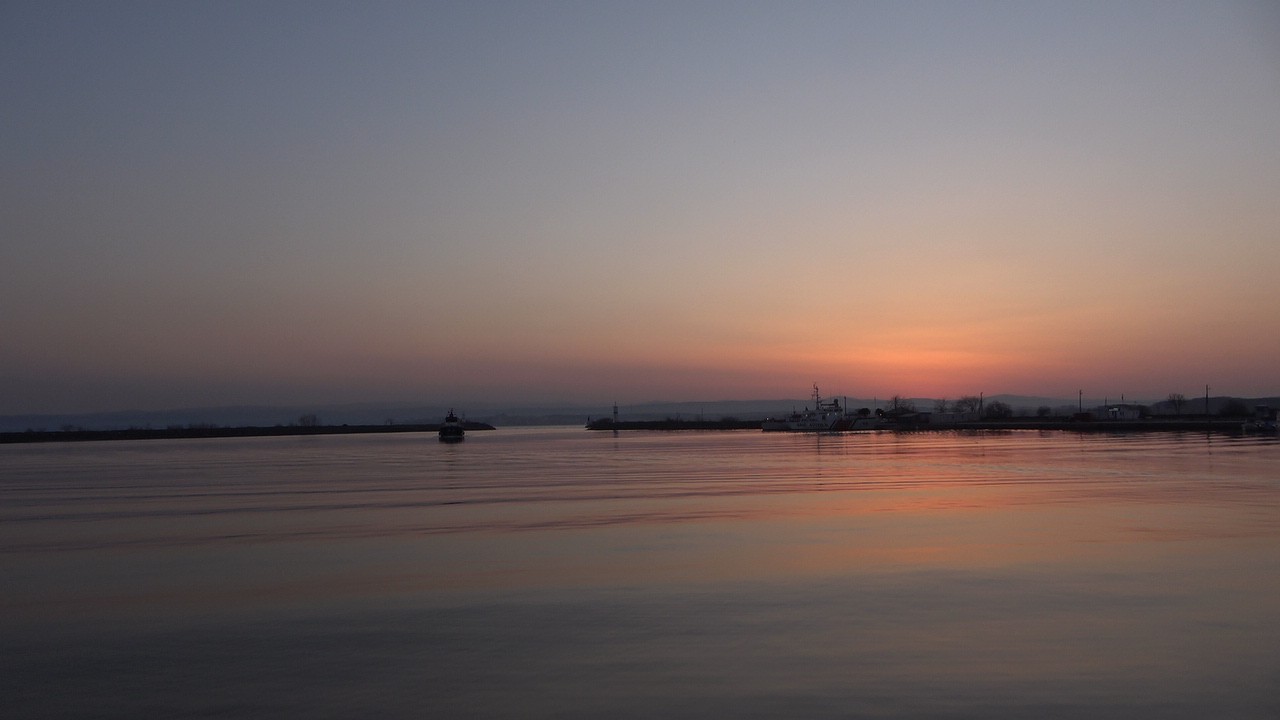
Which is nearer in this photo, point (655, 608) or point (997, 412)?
point (655, 608)

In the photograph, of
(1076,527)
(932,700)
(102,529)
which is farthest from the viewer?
(102,529)

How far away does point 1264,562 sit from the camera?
15719mm

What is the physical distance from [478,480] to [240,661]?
27.5 meters

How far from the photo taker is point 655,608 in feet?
43.3

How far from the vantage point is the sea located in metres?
9.45

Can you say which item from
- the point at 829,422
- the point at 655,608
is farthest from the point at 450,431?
the point at 655,608

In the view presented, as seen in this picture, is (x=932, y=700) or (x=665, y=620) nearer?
(x=932, y=700)

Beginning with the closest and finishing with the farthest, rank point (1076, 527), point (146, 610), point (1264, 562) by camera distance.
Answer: point (146, 610), point (1264, 562), point (1076, 527)

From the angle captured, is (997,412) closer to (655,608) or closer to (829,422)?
(829,422)

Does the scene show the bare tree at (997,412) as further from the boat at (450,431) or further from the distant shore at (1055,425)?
the boat at (450,431)

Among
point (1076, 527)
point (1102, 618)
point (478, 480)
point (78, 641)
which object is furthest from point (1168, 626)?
point (478, 480)

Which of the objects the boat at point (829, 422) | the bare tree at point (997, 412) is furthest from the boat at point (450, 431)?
the bare tree at point (997, 412)

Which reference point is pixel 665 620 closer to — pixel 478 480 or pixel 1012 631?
pixel 1012 631

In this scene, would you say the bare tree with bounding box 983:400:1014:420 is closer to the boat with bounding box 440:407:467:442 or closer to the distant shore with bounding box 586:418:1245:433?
the distant shore with bounding box 586:418:1245:433
